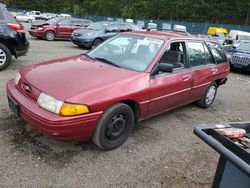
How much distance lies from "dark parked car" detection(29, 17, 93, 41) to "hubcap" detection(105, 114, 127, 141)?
45.7 feet

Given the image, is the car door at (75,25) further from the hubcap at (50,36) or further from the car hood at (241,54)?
the car hood at (241,54)

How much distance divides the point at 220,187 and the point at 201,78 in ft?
10.8

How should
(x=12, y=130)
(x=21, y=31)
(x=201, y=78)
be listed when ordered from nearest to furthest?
(x=12, y=130) → (x=201, y=78) → (x=21, y=31)

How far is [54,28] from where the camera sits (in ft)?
55.6

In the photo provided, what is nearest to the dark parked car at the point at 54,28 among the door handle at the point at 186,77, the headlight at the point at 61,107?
the door handle at the point at 186,77

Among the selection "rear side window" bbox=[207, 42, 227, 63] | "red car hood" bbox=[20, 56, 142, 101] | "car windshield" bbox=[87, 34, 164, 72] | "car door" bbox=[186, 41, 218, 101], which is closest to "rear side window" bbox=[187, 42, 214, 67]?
"car door" bbox=[186, 41, 218, 101]

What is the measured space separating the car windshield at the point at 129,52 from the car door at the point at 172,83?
22 centimetres

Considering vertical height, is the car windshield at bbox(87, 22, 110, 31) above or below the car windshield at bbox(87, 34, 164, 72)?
below

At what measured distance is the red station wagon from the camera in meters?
3.36

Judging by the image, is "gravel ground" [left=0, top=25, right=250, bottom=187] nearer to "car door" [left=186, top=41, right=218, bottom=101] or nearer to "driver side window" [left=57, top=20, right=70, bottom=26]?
"car door" [left=186, top=41, right=218, bottom=101]

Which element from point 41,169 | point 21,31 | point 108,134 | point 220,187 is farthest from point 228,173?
point 21,31

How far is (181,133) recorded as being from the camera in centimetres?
476

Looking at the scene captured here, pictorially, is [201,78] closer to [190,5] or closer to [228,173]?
[228,173]

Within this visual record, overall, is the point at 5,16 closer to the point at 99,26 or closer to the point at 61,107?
the point at 61,107
